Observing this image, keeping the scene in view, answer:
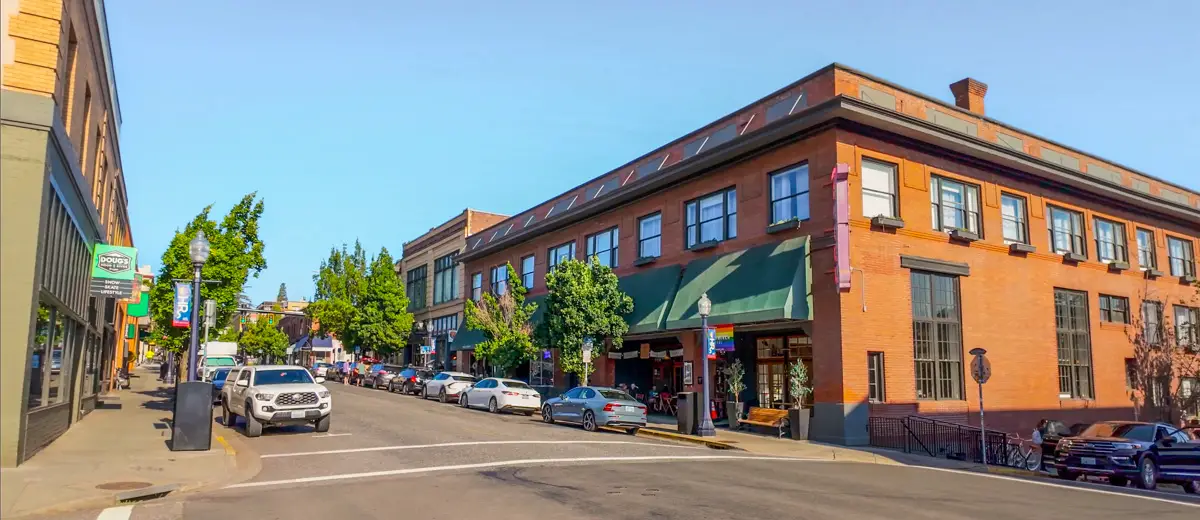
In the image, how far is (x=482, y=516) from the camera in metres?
9.38

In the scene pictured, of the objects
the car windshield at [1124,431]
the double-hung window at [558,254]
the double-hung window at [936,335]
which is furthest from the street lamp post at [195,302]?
the double-hung window at [558,254]

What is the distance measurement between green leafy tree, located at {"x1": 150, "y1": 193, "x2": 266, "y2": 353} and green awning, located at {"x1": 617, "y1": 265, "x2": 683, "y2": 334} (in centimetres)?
1392

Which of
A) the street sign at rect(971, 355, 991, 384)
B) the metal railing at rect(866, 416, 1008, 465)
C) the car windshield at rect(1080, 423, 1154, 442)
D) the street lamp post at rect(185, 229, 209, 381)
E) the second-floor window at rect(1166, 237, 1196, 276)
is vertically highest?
the second-floor window at rect(1166, 237, 1196, 276)

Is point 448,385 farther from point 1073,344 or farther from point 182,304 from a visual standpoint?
point 1073,344

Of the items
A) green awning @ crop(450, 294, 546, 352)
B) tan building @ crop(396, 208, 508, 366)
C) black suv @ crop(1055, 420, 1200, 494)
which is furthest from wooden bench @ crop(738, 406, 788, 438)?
tan building @ crop(396, 208, 508, 366)

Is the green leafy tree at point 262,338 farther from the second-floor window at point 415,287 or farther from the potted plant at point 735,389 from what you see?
the potted plant at point 735,389

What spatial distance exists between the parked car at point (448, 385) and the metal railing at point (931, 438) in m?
17.9

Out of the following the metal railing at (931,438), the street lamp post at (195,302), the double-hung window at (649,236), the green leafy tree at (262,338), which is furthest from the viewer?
the green leafy tree at (262,338)

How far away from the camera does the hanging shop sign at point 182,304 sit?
2505 cm

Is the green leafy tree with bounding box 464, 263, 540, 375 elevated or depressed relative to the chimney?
depressed

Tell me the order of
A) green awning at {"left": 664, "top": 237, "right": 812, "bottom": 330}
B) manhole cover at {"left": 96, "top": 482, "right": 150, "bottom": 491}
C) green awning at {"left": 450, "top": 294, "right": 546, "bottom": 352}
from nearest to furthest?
manhole cover at {"left": 96, "top": 482, "right": 150, "bottom": 491} < green awning at {"left": 664, "top": 237, "right": 812, "bottom": 330} < green awning at {"left": 450, "top": 294, "right": 546, "bottom": 352}

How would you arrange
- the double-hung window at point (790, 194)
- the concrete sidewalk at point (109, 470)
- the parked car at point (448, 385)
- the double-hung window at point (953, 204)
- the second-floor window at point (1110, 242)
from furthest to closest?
the parked car at point (448, 385), the second-floor window at point (1110, 242), the double-hung window at point (953, 204), the double-hung window at point (790, 194), the concrete sidewalk at point (109, 470)

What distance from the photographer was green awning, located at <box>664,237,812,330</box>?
2344 centimetres

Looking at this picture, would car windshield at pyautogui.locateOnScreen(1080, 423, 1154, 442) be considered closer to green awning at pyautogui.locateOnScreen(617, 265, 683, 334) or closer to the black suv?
the black suv
